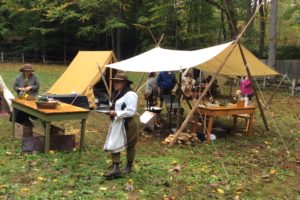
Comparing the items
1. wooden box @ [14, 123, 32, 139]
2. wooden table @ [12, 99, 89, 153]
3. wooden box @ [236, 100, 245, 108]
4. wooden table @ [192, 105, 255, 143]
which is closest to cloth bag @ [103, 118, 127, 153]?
wooden table @ [12, 99, 89, 153]

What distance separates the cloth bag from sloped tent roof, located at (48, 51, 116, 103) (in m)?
6.81

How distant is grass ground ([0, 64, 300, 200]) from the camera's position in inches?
227

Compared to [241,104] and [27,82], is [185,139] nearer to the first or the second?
[241,104]

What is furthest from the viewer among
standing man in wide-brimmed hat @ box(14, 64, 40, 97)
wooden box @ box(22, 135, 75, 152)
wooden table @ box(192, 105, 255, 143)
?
wooden table @ box(192, 105, 255, 143)

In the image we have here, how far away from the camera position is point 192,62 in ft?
29.1

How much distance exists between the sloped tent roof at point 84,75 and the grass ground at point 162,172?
12.2ft

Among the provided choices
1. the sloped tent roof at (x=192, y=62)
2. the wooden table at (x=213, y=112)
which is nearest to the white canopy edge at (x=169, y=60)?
the sloped tent roof at (x=192, y=62)

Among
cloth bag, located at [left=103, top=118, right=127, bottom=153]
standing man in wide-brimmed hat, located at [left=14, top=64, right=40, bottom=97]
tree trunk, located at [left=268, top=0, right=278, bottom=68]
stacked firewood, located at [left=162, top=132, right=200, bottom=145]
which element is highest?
tree trunk, located at [left=268, top=0, right=278, bottom=68]

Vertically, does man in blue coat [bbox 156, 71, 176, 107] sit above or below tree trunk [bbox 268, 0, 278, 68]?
below

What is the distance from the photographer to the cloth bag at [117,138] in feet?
20.1

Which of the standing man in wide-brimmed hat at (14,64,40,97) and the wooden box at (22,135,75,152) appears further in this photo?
the standing man in wide-brimmed hat at (14,64,40,97)

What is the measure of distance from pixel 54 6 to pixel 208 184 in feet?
92.3

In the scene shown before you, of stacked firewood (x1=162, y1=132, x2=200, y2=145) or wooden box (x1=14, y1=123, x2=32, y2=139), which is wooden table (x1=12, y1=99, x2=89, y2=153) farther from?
stacked firewood (x1=162, y1=132, x2=200, y2=145)

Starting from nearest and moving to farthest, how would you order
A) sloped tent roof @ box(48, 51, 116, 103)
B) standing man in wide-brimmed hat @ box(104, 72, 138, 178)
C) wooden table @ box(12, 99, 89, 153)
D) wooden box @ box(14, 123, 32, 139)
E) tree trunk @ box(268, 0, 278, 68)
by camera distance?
standing man in wide-brimmed hat @ box(104, 72, 138, 178) → wooden table @ box(12, 99, 89, 153) → wooden box @ box(14, 123, 32, 139) → sloped tent roof @ box(48, 51, 116, 103) → tree trunk @ box(268, 0, 278, 68)
